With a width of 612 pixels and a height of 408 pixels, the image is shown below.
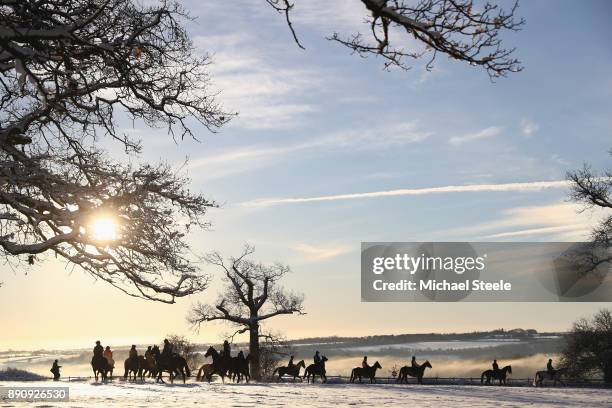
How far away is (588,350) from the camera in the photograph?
52438 millimetres

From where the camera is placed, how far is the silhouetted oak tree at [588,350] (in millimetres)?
51188

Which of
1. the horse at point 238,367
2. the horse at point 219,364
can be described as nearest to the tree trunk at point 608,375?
the horse at point 238,367

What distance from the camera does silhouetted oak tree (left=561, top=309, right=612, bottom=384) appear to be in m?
51.2

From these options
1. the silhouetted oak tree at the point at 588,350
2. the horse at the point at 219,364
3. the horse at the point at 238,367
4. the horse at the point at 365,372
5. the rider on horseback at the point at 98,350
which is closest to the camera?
the horse at the point at 219,364

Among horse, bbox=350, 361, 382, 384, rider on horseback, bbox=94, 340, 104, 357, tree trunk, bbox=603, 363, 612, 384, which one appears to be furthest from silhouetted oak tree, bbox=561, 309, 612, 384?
rider on horseback, bbox=94, 340, 104, 357

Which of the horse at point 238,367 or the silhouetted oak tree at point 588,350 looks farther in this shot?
the silhouetted oak tree at point 588,350

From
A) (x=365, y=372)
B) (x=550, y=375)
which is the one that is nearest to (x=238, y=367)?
(x=365, y=372)

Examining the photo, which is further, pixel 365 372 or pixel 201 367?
pixel 365 372

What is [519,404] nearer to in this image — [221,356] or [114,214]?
[114,214]

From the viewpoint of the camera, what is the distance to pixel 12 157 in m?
18.0

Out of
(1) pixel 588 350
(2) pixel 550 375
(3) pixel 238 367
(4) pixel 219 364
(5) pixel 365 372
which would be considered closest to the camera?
(4) pixel 219 364

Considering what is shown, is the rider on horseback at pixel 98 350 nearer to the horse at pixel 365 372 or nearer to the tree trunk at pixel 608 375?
the horse at pixel 365 372

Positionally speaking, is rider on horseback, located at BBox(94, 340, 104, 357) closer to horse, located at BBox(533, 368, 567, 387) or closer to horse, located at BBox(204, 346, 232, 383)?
horse, located at BBox(204, 346, 232, 383)

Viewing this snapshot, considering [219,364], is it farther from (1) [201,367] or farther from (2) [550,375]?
(2) [550,375]
